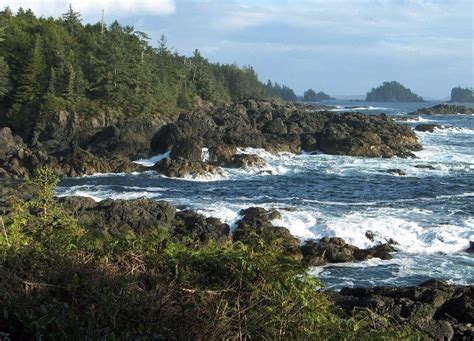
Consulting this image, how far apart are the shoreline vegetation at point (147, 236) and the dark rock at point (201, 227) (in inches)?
3.2

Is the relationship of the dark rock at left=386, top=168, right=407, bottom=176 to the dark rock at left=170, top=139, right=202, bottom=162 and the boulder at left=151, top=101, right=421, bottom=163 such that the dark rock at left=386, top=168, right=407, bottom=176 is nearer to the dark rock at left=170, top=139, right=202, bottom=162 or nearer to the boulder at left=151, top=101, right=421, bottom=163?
the boulder at left=151, top=101, right=421, bottom=163

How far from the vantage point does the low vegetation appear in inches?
189

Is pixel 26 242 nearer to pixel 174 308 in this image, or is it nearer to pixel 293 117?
pixel 174 308

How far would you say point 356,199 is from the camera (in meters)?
27.0

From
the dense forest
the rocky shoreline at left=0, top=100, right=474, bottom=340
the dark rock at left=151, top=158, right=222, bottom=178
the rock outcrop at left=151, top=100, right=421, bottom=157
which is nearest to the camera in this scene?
Result: the rocky shoreline at left=0, top=100, right=474, bottom=340

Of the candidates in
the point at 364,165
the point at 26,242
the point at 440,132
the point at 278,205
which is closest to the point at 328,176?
the point at 364,165

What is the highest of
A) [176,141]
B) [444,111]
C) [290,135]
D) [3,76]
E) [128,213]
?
[3,76]

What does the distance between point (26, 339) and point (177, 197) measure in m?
21.9

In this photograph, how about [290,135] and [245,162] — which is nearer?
[245,162]

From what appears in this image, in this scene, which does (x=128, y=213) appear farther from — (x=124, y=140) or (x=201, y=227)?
(x=124, y=140)

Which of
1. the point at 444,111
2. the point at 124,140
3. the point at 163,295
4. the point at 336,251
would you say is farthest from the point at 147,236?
the point at 444,111

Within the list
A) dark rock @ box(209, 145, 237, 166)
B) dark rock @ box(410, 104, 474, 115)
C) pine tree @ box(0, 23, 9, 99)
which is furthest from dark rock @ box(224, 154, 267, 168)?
dark rock @ box(410, 104, 474, 115)

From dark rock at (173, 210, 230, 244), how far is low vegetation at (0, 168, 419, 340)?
13108 millimetres

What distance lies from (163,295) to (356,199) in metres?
22.9
